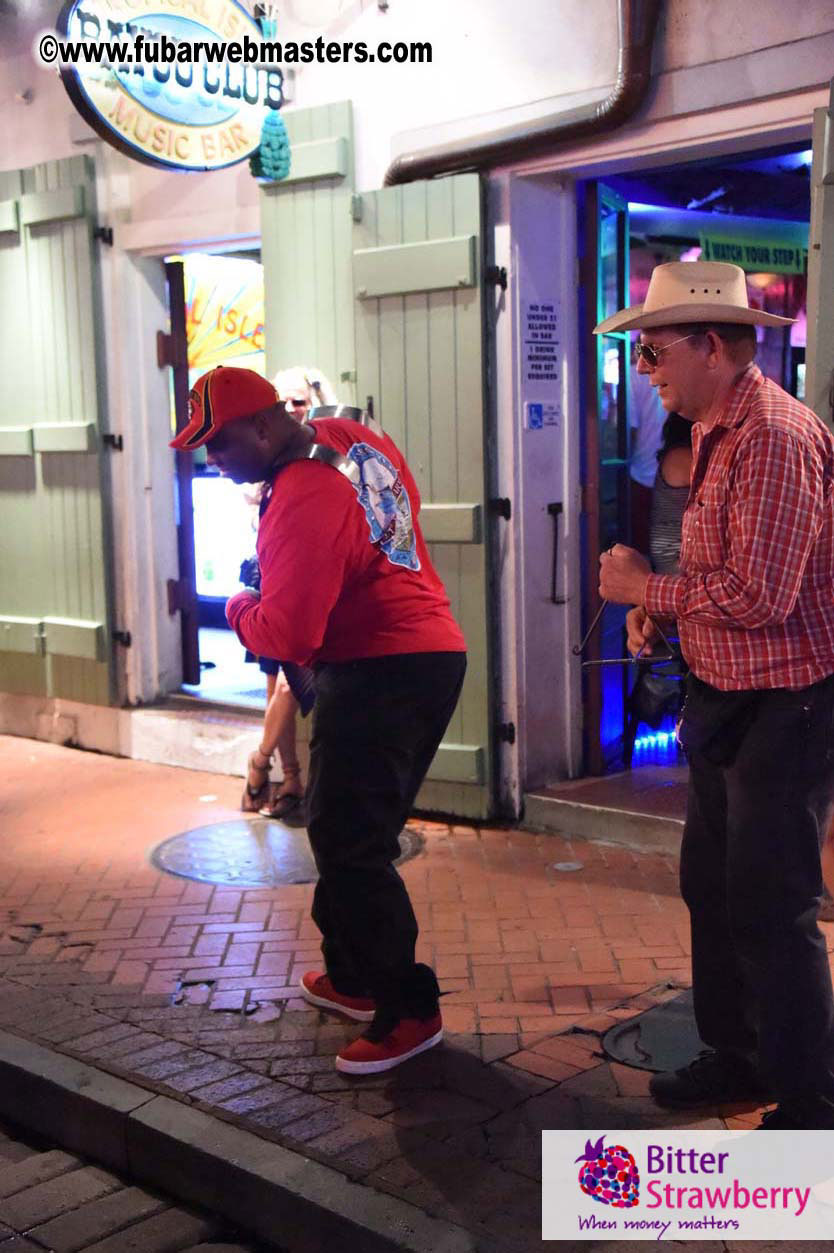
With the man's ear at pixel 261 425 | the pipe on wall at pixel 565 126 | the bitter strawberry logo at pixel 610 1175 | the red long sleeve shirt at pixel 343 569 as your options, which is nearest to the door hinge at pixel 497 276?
the pipe on wall at pixel 565 126

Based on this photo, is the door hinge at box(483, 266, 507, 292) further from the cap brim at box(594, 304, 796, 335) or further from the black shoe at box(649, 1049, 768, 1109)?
the black shoe at box(649, 1049, 768, 1109)

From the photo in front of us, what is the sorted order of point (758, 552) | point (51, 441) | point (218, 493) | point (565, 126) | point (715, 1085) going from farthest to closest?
point (218, 493) → point (51, 441) → point (565, 126) → point (715, 1085) → point (758, 552)

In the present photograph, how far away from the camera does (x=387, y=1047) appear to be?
13.2ft

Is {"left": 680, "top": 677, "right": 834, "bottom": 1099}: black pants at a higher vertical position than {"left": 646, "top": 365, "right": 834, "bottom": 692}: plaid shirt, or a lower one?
lower

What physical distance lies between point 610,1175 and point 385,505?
A: 1.83 meters

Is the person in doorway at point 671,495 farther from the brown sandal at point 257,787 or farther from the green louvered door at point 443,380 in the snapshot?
the brown sandal at point 257,787

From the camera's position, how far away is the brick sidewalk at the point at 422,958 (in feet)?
11.9

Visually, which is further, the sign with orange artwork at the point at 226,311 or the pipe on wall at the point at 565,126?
the sign with orange artwork at the point at 226,311

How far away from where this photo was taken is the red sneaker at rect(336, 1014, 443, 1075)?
13.1 feet

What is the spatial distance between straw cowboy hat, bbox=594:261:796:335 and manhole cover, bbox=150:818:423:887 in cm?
324

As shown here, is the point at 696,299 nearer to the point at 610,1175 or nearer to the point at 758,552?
the point at 758,552

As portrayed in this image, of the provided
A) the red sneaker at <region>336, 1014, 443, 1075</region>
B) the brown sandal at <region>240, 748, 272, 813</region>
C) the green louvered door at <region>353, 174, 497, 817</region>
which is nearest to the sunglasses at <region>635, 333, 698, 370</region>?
the red sneaker at <region>336, 1014, 443, 1075</region>

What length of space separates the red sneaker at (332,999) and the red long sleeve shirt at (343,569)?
113cm

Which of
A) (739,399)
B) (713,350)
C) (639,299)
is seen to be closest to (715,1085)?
(739,399)
